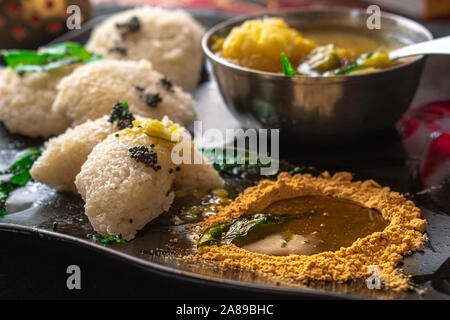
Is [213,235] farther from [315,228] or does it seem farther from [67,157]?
[67,157]

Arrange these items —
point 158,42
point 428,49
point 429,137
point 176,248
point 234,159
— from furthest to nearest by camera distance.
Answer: point 158,42 < point 429,137 < point 234,159 < point 428,49 < point 176,248

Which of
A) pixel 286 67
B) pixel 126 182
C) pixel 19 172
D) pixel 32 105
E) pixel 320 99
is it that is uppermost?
pixel 286 67

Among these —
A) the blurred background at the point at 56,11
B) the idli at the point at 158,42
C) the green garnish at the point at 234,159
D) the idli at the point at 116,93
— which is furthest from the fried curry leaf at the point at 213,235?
the blurred background at the point at 56,11

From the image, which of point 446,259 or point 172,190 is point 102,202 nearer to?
point 172,190

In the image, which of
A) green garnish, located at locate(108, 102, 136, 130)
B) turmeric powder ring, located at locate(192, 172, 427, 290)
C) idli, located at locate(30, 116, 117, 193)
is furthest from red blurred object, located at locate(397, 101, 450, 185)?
idli, located at locate(30, 116, 117, 193)

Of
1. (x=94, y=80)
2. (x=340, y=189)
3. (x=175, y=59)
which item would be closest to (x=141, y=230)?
(x=340, y=189)

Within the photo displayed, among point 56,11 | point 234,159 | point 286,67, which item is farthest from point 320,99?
point 56,11
